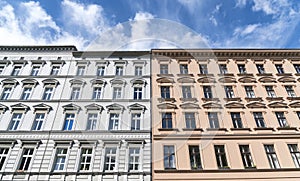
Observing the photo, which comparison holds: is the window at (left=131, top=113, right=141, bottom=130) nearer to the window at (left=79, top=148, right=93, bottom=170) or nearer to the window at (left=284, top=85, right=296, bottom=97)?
the window at (left=79, top=148, right=93, bottom=170)

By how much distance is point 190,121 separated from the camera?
1641 cm

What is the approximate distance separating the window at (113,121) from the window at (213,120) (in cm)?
695

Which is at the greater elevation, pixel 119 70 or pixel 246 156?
pixel 119 70

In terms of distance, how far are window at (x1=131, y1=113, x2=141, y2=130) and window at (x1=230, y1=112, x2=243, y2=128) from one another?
705cm

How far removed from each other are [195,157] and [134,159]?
410 cm

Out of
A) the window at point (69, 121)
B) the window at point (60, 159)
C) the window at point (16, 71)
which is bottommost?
the window at point (60, 159)

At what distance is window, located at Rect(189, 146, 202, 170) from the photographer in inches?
563

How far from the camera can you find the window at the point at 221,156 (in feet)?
47.0

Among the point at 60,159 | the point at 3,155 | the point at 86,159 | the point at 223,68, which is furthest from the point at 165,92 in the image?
the point at 3,155

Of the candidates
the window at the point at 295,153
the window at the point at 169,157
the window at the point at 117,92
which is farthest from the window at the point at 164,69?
the window at the point at 295,153

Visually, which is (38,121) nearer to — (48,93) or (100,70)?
(48,93)

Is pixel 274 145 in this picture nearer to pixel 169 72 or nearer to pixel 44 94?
pixel 169 72

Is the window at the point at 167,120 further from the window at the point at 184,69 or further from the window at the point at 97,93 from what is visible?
the window at the point at 97,93

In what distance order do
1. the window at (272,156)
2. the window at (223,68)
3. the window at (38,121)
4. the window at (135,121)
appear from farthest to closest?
the window at (223,68) < the window at (135,121) < the window at (38,121) < the window at (272,156)
